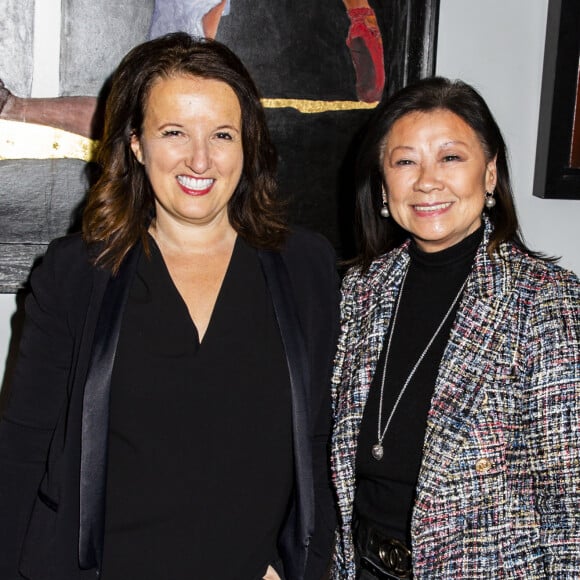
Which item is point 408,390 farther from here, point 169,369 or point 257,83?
point 257,83

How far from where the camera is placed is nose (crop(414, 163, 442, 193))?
1437mm

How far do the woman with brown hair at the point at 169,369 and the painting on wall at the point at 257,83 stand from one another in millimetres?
320

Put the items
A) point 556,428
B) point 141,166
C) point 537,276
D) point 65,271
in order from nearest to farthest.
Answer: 1. point 556,428
2. point 537,276
3. point 65,271
4. point 141,166

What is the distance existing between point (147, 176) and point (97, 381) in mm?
422

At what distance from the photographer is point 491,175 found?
151cm

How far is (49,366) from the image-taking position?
146cm

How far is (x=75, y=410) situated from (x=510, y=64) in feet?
4.84

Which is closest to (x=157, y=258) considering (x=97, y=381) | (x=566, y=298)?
(x=97, y=381)

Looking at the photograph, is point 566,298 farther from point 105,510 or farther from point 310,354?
point 105,510

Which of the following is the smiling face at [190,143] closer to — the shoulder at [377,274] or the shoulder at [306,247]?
the shoulder at [306,247]

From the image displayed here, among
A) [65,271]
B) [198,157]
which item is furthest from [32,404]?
[198,157]

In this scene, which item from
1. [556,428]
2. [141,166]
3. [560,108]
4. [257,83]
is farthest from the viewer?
[560,108]

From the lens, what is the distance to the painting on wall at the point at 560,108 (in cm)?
202

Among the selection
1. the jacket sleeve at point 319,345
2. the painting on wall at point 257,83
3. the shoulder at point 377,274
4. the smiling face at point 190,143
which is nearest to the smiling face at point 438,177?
the shoulder at point 377,274
